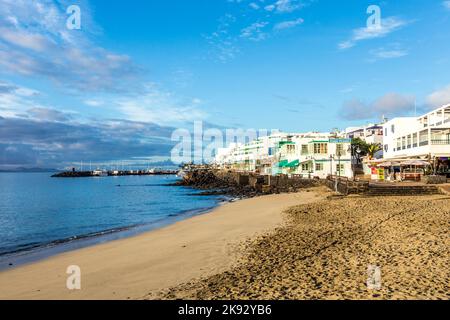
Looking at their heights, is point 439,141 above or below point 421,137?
below

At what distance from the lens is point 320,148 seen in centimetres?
6022

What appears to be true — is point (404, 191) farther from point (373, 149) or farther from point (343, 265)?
point (373, 149)

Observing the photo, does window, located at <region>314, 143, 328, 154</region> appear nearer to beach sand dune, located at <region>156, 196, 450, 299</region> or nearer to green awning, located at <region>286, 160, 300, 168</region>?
green awning, located at <region>286, 160, 300, 168</region>

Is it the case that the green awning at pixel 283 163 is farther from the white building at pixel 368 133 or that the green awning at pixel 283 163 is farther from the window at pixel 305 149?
the white building at pixel 368 133

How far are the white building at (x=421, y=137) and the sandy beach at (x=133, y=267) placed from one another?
32.3 meters

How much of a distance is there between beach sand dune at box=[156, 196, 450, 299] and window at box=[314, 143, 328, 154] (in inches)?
1750

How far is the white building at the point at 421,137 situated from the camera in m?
40.2

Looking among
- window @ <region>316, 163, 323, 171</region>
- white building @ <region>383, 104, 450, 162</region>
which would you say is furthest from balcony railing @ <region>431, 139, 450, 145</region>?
window @ <region>316, 163, 323, 171</region>

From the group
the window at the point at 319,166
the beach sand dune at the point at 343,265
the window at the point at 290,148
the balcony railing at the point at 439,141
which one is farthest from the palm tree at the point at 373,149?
the beach sand dune at the point at 343,265

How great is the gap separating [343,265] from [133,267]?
21.5 ft

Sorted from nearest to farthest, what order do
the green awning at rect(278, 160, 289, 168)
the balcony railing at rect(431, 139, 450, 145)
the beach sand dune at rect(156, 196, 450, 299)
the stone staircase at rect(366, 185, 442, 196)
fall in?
the beach sand dune at rect(156, 196, 450, 299)
the stone staircase at rect(366, 185, 442, 196)
the balcony railing at rect(431, 139, 450, 145)
the green awning at rect(278, 160, 289, 168)

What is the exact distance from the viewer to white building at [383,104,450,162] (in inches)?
1582
